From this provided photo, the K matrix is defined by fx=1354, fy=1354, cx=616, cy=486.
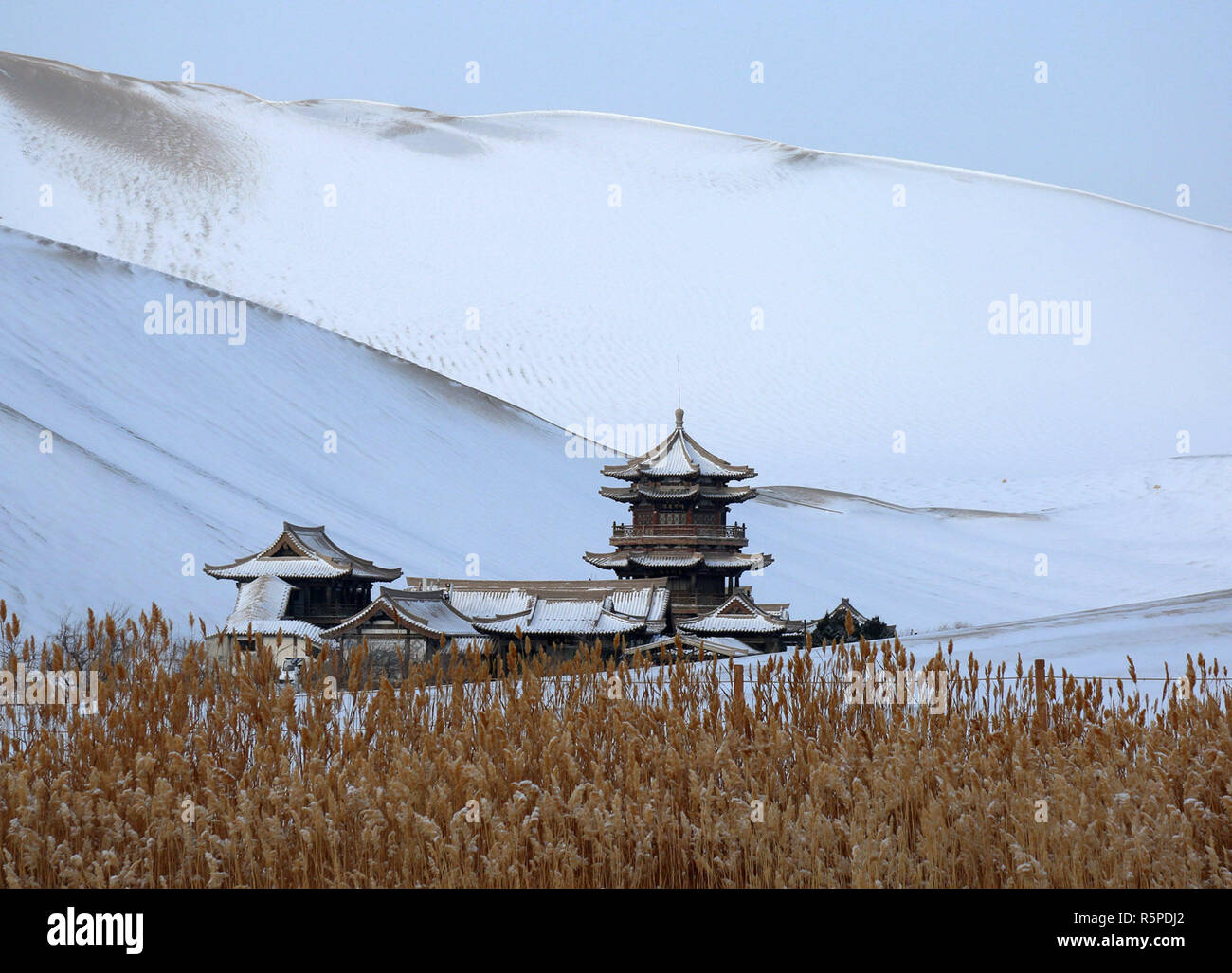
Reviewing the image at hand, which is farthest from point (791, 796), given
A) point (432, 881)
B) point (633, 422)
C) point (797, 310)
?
point (797, 310)

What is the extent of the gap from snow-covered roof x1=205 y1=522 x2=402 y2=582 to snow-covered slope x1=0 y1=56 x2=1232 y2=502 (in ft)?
104

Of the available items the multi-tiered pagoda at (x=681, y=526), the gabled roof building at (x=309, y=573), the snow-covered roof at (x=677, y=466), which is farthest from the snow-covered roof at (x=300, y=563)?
the snow-covered roof at (x=677, y=466)

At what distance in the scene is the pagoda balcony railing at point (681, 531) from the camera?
2425cm

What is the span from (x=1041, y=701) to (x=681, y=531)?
18.4 metres

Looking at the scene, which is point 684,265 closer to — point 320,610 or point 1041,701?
point 320,610

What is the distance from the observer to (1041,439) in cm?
5791

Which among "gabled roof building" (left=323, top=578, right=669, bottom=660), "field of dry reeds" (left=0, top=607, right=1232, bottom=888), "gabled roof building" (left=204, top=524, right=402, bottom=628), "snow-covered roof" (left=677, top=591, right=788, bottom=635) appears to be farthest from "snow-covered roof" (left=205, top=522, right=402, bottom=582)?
"field of dry reeds" (left=0, top=607, right=1232, bottom=888)

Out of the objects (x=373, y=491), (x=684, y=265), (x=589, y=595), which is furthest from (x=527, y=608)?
(x=684, y=265)

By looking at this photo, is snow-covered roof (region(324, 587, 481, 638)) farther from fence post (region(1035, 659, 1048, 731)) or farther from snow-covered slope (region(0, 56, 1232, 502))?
snow-covered slope (region(0, 56, 1232, 502))

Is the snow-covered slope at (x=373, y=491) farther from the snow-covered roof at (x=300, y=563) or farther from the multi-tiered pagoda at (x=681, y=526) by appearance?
the multi-tiered pagoda at (x=681, y=526)

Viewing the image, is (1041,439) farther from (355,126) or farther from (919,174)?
(355,126)

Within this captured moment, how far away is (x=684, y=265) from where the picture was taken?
7006 centimetres
